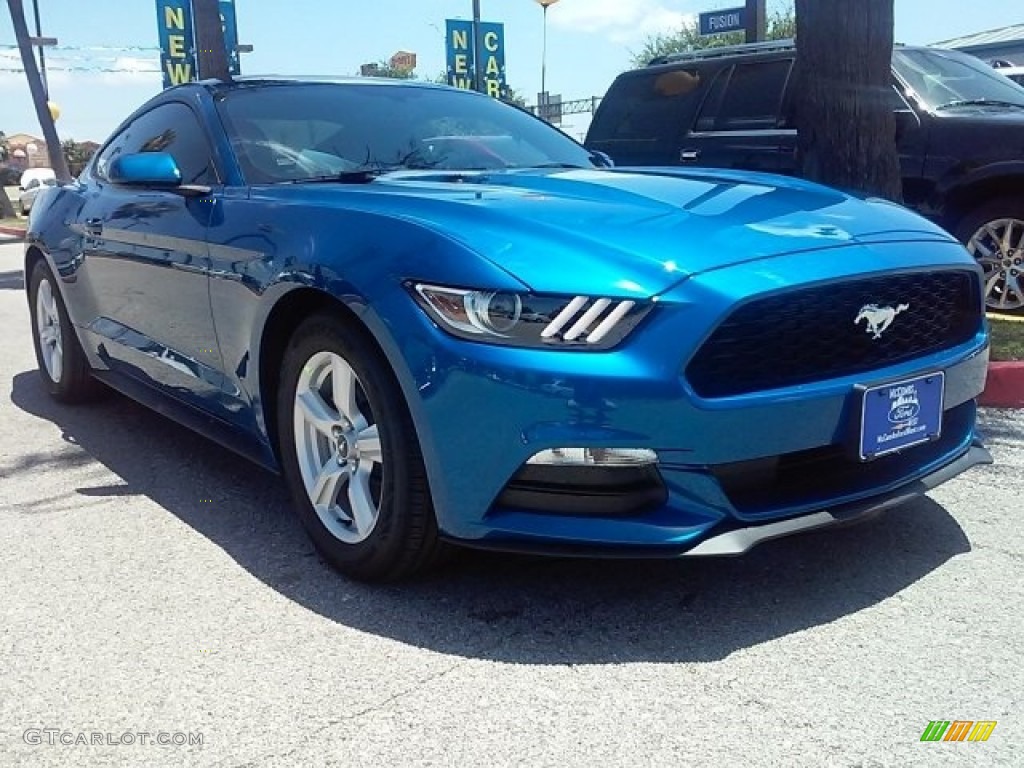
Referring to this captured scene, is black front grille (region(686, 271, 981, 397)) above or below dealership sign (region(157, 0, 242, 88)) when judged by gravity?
below

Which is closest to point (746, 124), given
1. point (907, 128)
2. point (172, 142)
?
point (907, 128)

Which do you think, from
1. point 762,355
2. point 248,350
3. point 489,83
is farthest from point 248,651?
point 489,83

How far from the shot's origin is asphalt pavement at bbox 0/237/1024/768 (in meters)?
2.19

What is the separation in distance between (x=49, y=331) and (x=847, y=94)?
14.5 ft

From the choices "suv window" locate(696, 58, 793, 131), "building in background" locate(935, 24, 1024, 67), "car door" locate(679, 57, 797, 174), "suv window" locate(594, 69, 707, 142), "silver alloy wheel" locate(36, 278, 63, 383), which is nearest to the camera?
"silver alloy wheel" locate(36, 278, 63, 383)

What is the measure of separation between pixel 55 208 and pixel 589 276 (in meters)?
3.69

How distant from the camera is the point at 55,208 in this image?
5141mm

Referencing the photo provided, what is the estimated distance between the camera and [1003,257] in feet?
20.9

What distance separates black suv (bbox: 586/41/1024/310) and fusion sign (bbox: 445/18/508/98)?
13.6m

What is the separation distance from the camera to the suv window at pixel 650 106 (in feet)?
25.7

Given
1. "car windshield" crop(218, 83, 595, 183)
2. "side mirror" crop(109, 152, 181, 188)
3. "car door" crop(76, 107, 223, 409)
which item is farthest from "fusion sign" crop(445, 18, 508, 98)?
"side mirror" crop(109, 152, 181, 188)

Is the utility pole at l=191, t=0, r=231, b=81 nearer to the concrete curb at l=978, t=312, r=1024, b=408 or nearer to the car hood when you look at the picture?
the car hood

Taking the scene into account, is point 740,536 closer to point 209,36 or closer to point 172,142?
point 172,142

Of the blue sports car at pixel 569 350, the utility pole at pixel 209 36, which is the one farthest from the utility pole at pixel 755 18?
the blue sports car at pixel 569 350
